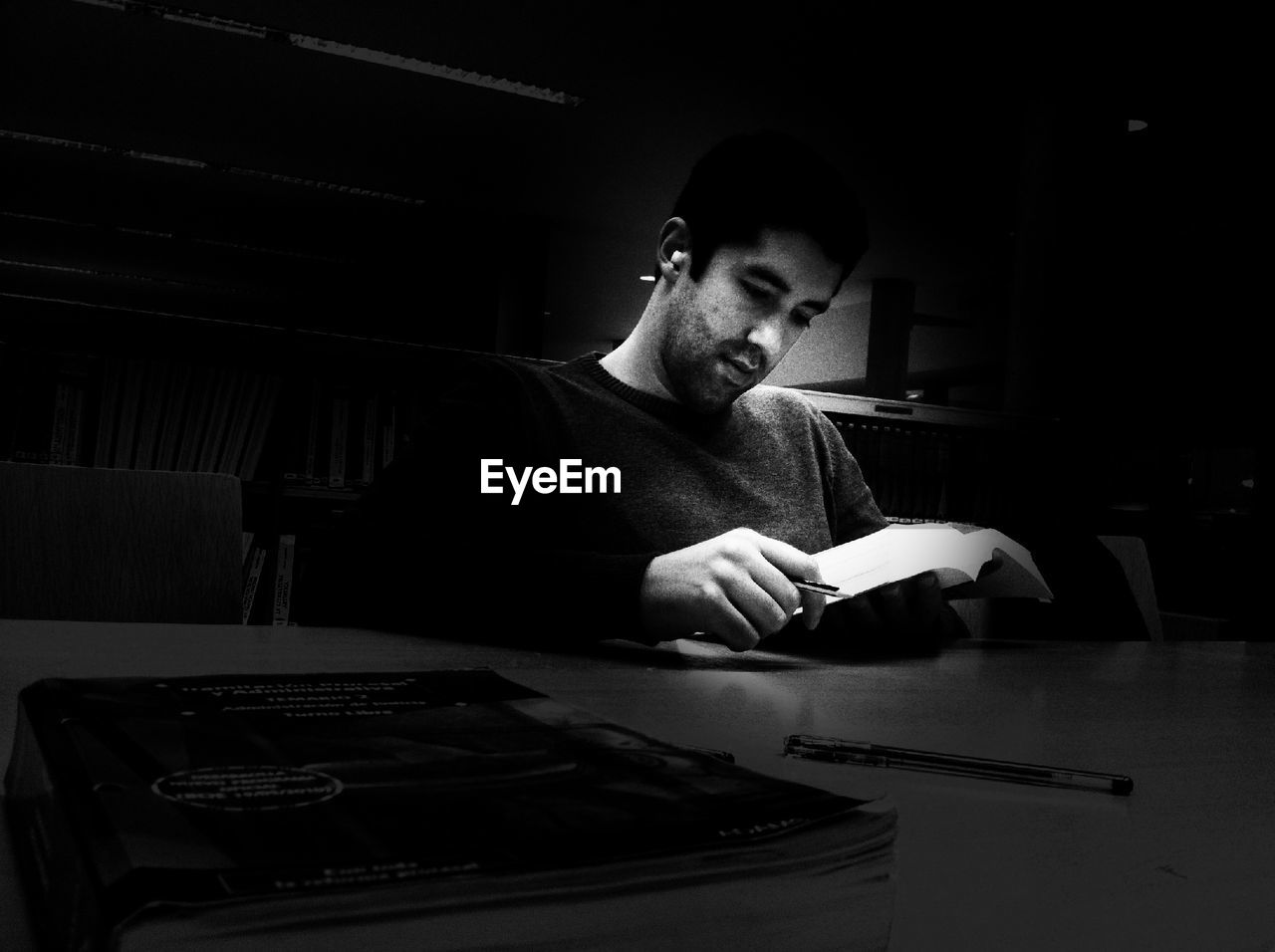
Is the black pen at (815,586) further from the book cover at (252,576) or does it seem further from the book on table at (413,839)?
the book cover at (252,576)

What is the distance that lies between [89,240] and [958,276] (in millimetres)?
5890

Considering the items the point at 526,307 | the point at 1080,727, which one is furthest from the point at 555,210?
the point at 1080,727

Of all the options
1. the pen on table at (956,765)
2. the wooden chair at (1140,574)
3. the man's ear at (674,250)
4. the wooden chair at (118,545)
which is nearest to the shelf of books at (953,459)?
the wooden chair at (1140,574)

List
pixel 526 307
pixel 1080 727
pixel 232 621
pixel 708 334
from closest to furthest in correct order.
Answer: pixel 1080 727 → pixel 232 621 → pixel 708 334 → pixel 526 307

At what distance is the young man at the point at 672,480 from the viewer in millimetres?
968

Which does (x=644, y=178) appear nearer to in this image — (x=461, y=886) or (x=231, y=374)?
(x=231, y=374)

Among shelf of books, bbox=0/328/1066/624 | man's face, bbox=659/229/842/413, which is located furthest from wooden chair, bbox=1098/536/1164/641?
man's face, bbox=659/229/842/413

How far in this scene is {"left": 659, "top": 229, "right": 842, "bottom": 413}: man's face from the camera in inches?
57.8

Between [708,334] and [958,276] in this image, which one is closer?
[708,334]

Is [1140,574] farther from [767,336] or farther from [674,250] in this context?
[674,250]

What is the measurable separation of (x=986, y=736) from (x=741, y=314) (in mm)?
877

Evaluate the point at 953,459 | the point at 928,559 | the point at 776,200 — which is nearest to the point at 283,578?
the point at 776,200

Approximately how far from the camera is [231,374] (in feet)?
6.82

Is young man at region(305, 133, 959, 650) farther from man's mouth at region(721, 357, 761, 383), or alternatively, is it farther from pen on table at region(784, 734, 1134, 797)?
pen on table at region(784, 734, 1134, 797)
